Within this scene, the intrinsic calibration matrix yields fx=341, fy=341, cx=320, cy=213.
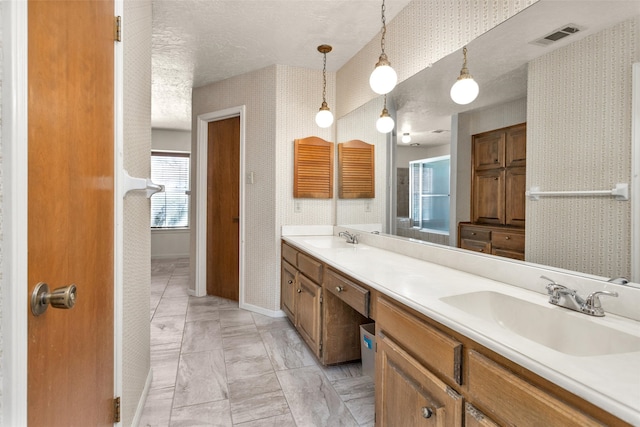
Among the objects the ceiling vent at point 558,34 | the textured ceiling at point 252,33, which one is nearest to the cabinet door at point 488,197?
the ceiling vent at point 558,34

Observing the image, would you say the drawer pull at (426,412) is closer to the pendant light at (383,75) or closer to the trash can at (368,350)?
the trash can at (368,350)

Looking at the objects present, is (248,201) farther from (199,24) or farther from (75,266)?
(75,266)

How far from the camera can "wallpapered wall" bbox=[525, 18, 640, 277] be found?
109cm

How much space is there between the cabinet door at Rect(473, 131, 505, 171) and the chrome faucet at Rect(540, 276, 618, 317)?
598mm

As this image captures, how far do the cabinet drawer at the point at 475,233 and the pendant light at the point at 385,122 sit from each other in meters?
1.04

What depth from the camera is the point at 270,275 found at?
3.34 meters

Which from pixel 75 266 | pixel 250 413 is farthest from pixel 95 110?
pixel 250 413

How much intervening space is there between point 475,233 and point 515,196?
0.29 metres

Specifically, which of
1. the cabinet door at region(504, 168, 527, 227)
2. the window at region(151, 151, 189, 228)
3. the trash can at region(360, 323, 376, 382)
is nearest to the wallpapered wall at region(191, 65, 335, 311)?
the trash can at region(360, 323, 376, 382)

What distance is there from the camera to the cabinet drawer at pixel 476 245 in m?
1.64

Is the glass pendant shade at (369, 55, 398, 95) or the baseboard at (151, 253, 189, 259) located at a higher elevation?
the glass pendant shade at (369, 55, 398, 95)

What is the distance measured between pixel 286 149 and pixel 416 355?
248 cm

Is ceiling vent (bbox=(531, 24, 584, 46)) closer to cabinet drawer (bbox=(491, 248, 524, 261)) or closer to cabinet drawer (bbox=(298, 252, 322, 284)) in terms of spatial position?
cabinet drawer (bbox=(491, 248, 524, 261))

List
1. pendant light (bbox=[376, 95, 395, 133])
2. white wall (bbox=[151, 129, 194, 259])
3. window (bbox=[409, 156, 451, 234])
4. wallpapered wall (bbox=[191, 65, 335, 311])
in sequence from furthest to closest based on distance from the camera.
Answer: white wall (bbox=[151, 129, 194, 259])
wallpapered wall (bbox=[191, 65, 335, 311])
pendant light (bbox=[376, 95, 395, 133])
window (bbox=[409, 156, 451, 234])
